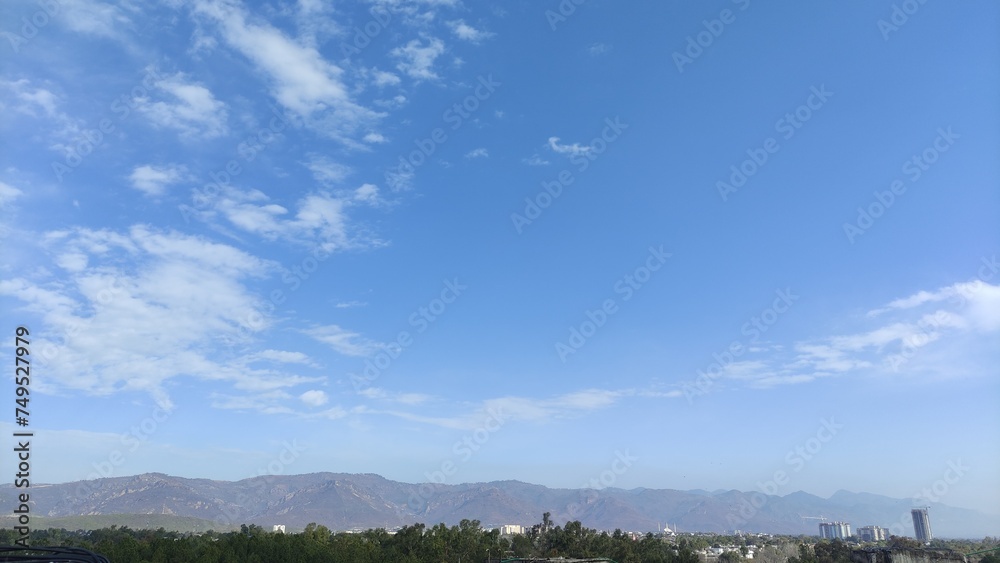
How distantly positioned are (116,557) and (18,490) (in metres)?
29.5

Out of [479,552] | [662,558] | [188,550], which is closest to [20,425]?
[188,550]

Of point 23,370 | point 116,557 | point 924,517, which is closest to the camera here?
point 23,370

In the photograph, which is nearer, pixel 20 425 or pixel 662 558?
pixel 20 425

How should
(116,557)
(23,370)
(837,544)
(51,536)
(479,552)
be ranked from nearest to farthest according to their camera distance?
(23,370) → (116,557) → (479,552) → (837,544) → (51,536)

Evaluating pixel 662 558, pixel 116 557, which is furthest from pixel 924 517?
pixel 116 557

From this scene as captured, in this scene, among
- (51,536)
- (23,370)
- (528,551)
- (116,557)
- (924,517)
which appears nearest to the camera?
(23,370)

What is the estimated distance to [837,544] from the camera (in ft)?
228

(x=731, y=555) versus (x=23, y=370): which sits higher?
(x=23, y=370)

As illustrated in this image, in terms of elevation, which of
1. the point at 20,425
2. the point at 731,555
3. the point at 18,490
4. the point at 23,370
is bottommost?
the point at 731,555

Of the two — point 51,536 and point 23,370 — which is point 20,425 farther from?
point 51,536

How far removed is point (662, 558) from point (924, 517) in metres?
172

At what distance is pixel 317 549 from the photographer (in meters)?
42.6

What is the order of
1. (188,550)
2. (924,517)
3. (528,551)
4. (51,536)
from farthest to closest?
→ (924,517) < (51,536) < (528,551) < (188,550)

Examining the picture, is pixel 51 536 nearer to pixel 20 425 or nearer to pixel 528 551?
pixel 528 551
